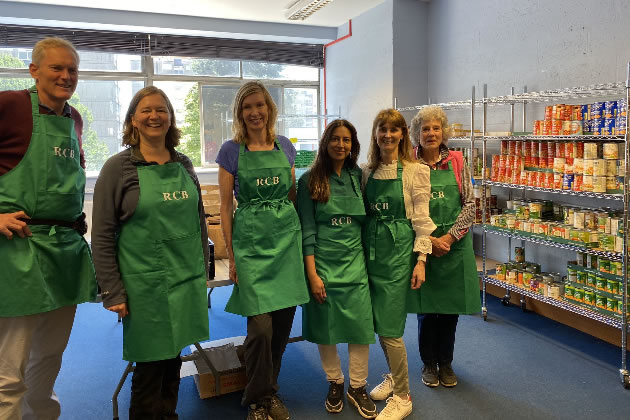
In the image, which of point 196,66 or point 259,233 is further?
point 196,66

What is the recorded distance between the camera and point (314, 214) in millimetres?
2430

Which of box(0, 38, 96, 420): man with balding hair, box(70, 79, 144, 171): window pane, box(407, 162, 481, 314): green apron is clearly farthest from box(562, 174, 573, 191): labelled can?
box(70, 79, 144, 171): window pane

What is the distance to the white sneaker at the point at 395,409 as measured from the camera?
2.41 meters

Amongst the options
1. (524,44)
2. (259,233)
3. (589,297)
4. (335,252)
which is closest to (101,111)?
(524,44)

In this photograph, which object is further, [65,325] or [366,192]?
[366,192]

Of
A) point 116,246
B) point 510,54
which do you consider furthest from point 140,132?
point 510,54

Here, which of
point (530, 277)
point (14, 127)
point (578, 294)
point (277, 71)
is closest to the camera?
point (14, 127)

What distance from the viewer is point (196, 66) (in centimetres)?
703

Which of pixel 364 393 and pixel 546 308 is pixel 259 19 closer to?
pixel 546 308

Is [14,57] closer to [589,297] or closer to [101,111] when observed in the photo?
[101,111]

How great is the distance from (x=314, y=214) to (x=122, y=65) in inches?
210

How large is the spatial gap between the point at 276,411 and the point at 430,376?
924 millimetres

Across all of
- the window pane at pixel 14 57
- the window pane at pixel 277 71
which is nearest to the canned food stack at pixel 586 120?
the window pane at pixel 277 71

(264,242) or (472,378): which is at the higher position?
(264,242)
